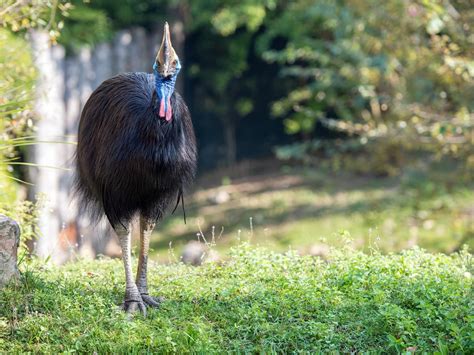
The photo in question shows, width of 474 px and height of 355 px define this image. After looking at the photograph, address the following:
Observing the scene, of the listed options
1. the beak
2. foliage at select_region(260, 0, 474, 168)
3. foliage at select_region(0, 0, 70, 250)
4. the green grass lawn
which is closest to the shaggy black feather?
the beak

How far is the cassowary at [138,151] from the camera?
459cm

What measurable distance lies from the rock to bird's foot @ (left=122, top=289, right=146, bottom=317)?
0.74 m

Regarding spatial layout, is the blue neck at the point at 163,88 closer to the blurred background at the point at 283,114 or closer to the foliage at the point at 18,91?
the foliage at the point at 18,91

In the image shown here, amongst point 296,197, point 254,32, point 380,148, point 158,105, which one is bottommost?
→ point 296,197

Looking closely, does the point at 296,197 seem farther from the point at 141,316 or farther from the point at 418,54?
the point at 141,316

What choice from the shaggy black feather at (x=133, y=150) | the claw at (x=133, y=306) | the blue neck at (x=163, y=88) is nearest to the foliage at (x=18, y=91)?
the shaggy black feather at (x=133, y=150)

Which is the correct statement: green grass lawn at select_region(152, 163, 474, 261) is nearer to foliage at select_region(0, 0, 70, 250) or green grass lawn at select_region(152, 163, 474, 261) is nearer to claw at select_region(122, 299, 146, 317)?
foliage at select_region(0, 0, 70, 250)

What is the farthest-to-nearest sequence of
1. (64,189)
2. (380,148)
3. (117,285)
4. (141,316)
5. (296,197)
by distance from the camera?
1. (296,197)
2. (380,148)
3. (64,189)
4. (117,285)
5. (141,316)

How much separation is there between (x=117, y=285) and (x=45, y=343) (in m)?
0.96

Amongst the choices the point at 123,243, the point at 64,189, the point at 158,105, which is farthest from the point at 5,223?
the point at 64,189

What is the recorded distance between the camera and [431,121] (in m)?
9.28

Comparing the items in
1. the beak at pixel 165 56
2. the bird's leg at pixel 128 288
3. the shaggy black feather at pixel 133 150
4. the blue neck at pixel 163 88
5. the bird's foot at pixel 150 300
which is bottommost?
the bird's foot at pixel 150 300

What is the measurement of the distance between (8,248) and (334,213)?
23.9 ft

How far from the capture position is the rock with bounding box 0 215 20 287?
487cm
